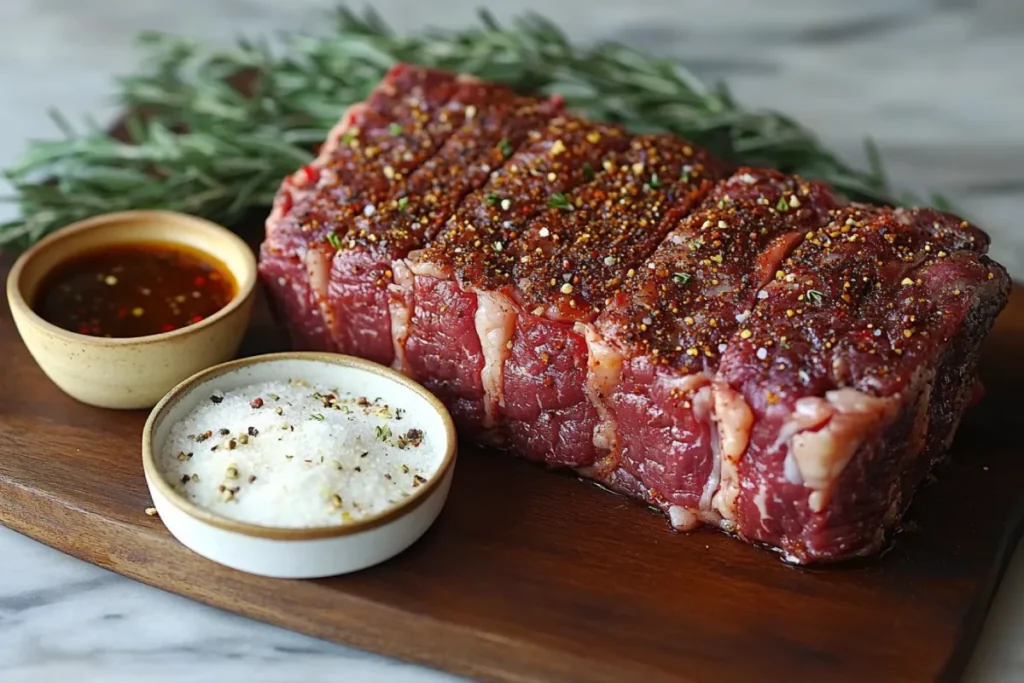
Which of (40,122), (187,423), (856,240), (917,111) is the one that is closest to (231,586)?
(187,423)

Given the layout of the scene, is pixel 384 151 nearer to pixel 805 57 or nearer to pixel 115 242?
pixel 115 242

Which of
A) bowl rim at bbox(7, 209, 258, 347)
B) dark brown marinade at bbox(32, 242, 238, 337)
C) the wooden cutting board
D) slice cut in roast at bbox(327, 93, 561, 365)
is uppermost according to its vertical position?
slice cut in roast at bbox(327, 93, 561, 365)

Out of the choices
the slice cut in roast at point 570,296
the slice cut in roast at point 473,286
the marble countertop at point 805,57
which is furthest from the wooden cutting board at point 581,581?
the marble countertop at point 805,57

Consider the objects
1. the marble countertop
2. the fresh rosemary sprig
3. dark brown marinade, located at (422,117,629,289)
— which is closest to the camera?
dark brown marinade, located at (422,117,629,289)

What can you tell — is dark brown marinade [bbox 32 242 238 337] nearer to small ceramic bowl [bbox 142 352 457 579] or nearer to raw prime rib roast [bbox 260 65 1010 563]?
raw prime rib roast [bbox 260 65 1010 563]

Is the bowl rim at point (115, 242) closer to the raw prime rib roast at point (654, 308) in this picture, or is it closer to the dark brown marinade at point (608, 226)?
the raw prime rib roast at point (654, 308)

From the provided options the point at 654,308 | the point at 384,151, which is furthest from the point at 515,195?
the point at 654,308

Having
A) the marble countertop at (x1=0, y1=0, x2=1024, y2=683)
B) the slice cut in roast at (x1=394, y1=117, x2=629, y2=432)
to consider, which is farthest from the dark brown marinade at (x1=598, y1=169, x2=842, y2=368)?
the marble countertop at (x1=0, y1=0, x2=1024, y2=683)

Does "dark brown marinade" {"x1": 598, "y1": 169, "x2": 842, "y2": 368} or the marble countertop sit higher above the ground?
"dark brown marinade" {"x1": 598, "y1": 169, "x2": 842, "y2": 368}
